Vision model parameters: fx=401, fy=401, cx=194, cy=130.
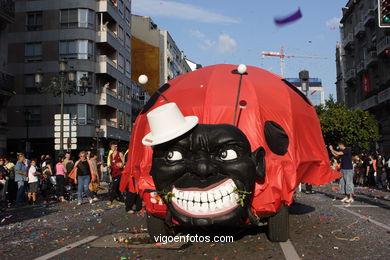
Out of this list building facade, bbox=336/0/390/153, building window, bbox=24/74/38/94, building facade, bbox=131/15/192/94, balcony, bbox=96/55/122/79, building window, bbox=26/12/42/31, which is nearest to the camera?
building facade, bbox=336/0/390/153

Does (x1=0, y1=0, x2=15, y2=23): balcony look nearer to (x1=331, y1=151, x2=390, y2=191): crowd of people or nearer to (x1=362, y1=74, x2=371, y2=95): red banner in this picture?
(x1=331, y1=151, x2=390, y2=191): crowd of people

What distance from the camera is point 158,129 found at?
483 centimetres

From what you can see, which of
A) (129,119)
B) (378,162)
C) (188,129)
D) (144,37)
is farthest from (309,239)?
(144,37)

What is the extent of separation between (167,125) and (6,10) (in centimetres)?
2400

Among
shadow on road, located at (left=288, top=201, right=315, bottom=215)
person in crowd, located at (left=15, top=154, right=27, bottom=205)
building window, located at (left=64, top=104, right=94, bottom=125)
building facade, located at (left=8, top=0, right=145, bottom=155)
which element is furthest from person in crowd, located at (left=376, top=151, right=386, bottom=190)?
building window, located at (left=64, top=104, right=94, bottom=125)

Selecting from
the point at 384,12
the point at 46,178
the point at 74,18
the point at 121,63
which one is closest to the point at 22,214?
the point at 46,178

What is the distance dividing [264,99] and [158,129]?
1.75 m

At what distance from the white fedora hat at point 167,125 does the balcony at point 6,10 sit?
23.2 meters

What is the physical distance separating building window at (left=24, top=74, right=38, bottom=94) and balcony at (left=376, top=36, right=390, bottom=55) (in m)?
29.3

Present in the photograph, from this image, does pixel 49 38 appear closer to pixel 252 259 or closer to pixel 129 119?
pixel 129 119

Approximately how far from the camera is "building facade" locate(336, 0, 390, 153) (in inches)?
1341

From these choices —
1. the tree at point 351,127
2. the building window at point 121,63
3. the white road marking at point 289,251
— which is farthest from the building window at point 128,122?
the white road marking at point 289,251

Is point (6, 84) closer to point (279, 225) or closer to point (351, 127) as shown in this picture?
point (279, 225)

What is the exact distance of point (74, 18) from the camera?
35750 mm
